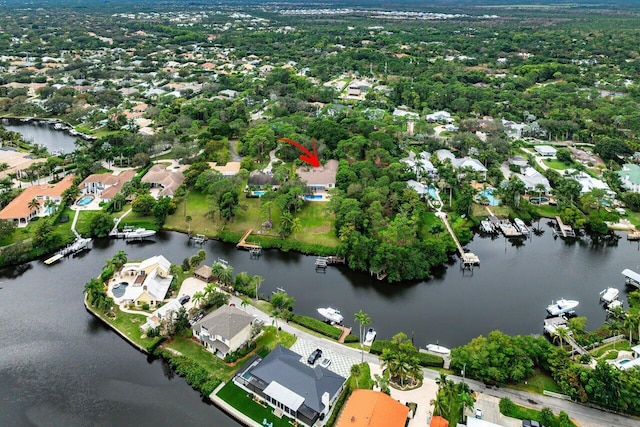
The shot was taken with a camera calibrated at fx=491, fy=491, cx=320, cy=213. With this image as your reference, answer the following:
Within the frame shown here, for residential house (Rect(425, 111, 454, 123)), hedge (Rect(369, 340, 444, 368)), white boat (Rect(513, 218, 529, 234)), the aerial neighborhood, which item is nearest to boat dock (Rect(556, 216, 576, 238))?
the aerial neighborhood

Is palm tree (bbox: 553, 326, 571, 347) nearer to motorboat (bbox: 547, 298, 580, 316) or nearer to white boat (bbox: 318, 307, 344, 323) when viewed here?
motorboat (bbox: 547, 298, 580, 316)

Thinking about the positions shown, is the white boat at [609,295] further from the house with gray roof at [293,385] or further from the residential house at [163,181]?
the residential house at [163,181]

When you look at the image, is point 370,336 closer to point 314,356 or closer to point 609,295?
point 314,356

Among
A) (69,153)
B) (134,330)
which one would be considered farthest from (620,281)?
(69,153)

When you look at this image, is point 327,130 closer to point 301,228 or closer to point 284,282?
point 301,228

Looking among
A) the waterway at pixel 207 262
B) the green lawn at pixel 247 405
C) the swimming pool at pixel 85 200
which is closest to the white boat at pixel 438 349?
the waterway at pixel 207 262

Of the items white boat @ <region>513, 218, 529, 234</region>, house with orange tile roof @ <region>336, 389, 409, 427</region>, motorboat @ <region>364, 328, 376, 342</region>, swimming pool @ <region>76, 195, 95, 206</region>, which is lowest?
swimming pool @ <region>76, 195, 95, 206</region>
